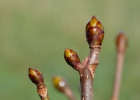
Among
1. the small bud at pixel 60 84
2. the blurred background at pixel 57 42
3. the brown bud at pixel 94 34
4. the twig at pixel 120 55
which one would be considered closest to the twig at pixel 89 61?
the brown bud at pixel 94 34

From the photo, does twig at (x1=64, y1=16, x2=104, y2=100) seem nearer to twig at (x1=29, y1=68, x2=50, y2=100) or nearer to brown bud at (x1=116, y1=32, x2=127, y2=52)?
twig at (x1=29, y1=68, x2=50, y2=100)

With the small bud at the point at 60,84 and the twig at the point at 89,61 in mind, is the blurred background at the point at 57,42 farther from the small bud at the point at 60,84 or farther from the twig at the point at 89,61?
the twig at the point at 89,61

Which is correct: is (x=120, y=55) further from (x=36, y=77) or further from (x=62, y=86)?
(x=36, y=77)

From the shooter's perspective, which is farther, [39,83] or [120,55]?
[120,55]

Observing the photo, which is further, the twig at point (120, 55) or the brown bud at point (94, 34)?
the twig at point (120, 55)

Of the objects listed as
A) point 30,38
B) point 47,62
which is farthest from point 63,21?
point 47,62

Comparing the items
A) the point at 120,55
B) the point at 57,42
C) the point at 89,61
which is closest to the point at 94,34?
the point at 89,61

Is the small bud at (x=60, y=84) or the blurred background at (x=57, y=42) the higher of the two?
the blurred background at (x=57, y=42)
